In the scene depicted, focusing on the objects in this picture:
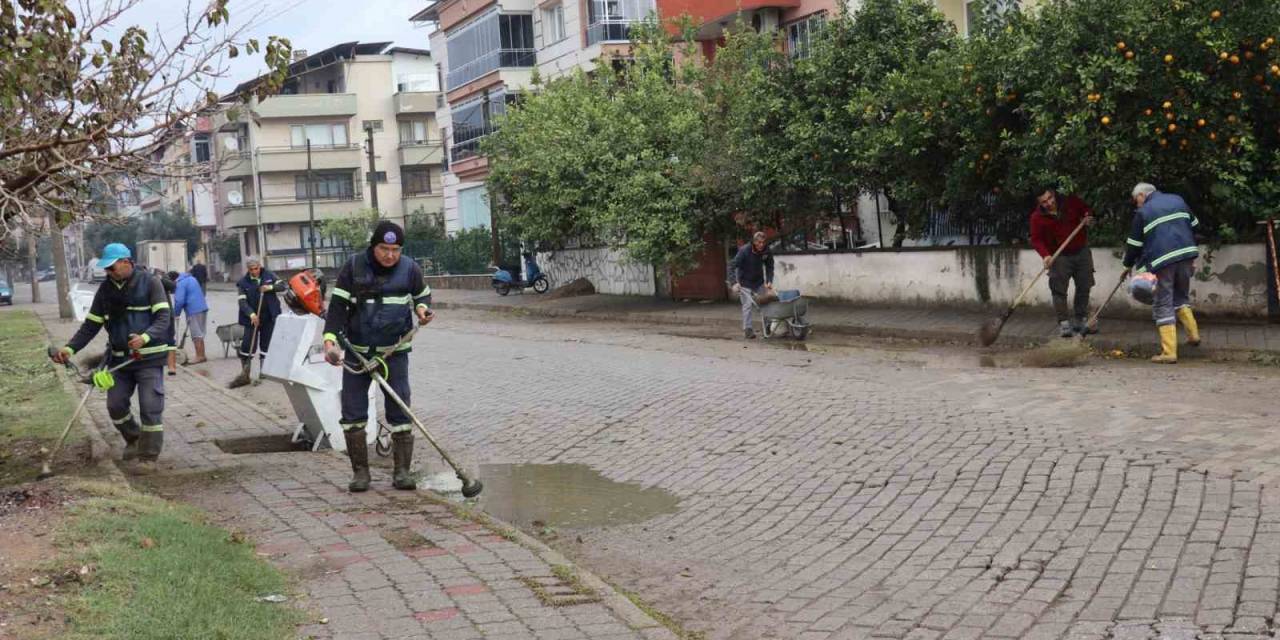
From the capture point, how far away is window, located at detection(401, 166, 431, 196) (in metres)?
70.4

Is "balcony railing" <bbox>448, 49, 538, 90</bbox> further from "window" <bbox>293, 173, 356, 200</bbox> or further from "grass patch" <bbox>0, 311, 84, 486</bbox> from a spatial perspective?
"window" <bbox>293, 173, 356, 200</bbox>

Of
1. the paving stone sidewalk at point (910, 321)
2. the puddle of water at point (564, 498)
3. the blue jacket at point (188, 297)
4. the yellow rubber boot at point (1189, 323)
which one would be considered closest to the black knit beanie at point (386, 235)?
the puddle of water at point (564, 498)

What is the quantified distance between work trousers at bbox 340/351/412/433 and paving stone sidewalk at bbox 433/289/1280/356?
29.3 feet

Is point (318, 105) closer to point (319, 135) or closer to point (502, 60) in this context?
point (319, 135)

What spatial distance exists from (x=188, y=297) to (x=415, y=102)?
5064 cm

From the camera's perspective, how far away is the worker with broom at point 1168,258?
12938 mm

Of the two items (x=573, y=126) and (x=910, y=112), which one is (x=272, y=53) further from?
(x=573, y=126)

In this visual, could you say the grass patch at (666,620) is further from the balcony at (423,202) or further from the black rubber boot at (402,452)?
the balcony at (423,202)

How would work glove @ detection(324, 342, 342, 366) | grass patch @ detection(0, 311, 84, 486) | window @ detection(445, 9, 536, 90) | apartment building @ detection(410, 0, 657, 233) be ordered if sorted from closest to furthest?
work glove @ detection(324, 342, 342, 366)
grass patch @ detection(0, 311, 84, 486)
apartment building @ detection(410, 0, 657, 233)
window @ detection(445, 9, 536, 90)

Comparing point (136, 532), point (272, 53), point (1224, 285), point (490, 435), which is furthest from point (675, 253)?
point (136, 532)

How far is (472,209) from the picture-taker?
4825cm

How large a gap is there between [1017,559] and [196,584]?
12.6ft

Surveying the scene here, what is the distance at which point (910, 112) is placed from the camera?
1858 centimetres

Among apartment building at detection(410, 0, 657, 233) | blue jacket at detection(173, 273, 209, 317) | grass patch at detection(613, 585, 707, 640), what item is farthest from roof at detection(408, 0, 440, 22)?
grass patch at detection(613, 585, 707, 640)
